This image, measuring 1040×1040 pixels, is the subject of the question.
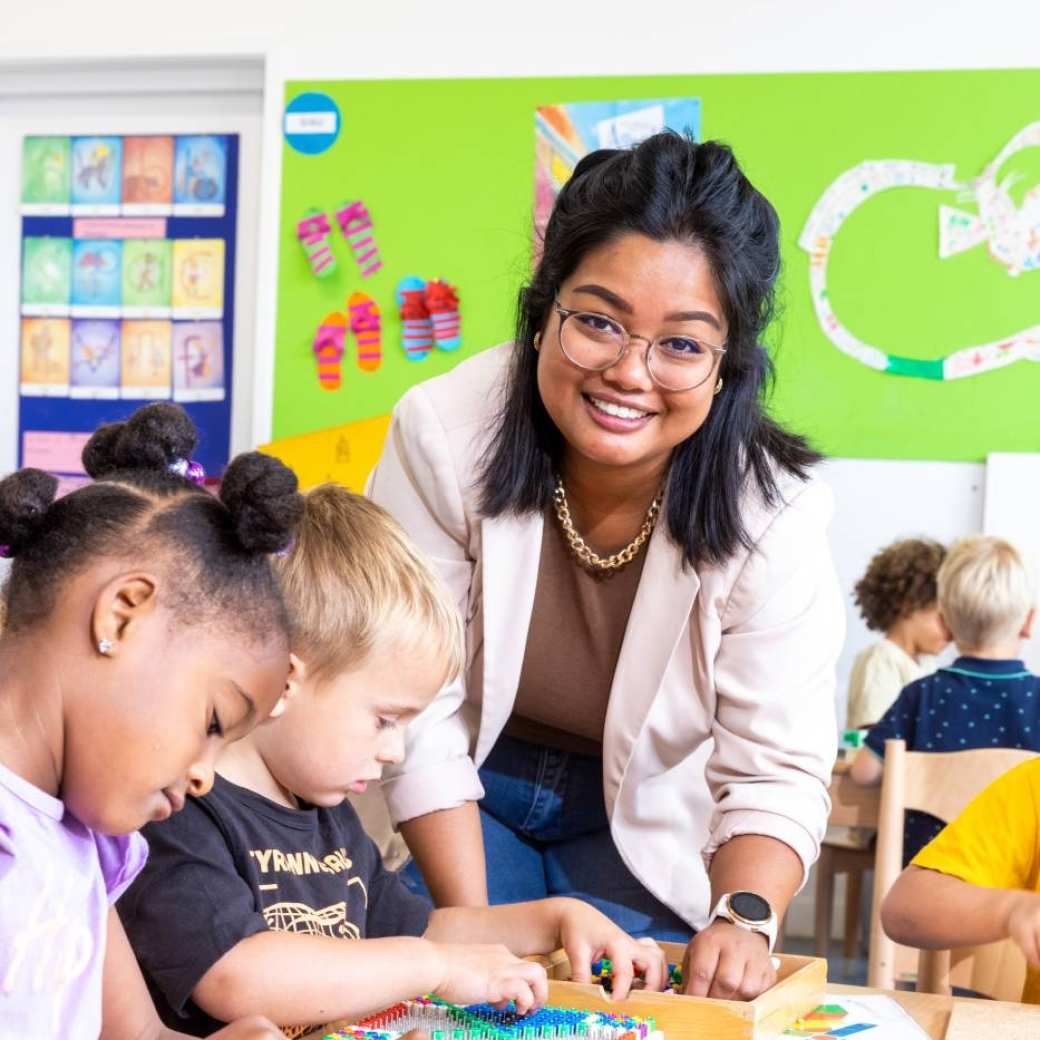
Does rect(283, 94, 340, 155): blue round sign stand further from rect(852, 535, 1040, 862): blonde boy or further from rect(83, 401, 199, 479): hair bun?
rect(83, 401, 199, 479): hair bun

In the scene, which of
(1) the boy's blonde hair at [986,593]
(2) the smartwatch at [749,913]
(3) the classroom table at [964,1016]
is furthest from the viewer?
(1) the boy's blonde hair at [986,593]

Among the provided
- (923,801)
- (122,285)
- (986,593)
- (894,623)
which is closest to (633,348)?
(923,801)

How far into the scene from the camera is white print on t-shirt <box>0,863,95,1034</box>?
0.81m

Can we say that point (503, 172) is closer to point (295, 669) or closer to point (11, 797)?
point (295, 669)

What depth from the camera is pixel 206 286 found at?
3840 mm

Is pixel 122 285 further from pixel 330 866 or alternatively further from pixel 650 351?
pixel 330 866

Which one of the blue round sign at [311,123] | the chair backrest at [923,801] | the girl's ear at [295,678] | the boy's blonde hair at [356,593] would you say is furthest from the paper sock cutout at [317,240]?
the girl's ear at [295,678]

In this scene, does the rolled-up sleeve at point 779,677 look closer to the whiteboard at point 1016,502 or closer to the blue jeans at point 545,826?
the blue jeans at point 545,826

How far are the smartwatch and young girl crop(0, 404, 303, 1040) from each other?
45 centimetres

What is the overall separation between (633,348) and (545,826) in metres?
0.52

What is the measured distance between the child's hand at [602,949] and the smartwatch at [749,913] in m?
0.07

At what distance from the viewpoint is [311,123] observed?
12.1 ft

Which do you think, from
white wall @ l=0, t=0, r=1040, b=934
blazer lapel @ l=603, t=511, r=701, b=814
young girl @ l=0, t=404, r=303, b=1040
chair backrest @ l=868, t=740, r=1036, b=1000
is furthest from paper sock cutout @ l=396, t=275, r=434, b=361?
young girl @ l=0, t=404, r=303, b=1040

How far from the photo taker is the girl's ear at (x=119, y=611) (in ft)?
2.60
